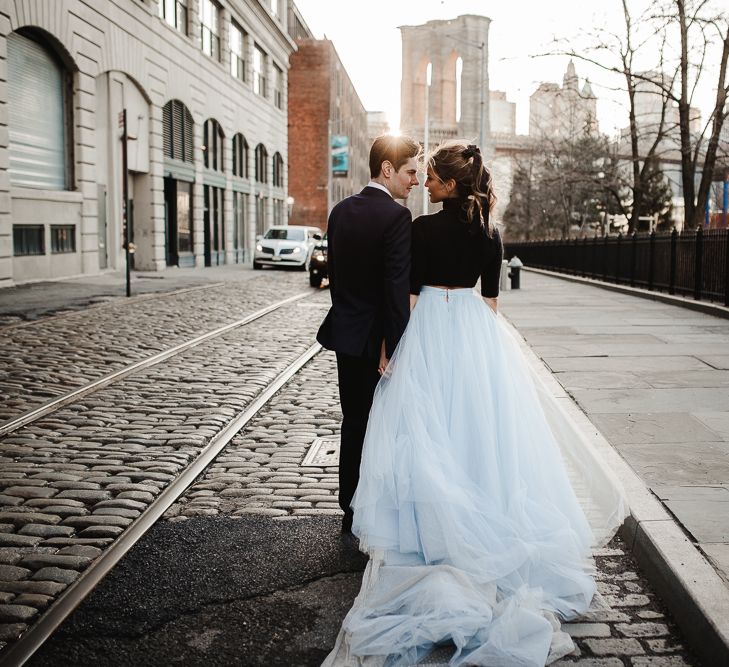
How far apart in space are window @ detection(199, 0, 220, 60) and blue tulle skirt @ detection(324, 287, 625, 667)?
3160 centimetres

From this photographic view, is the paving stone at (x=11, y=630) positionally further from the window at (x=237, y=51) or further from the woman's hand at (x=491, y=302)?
the window at (x=237, y=51)

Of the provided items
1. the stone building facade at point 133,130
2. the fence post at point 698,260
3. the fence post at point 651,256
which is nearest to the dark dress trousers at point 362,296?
the fence post at point 698,260

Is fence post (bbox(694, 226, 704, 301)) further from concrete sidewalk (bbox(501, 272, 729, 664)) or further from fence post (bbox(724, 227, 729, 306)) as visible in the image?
fence post (bbox(724, 227, 729, 306))

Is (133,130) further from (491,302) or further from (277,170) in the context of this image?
(491,302)

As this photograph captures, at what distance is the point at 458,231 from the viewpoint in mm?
3742

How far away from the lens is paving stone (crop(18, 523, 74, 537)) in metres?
4.09

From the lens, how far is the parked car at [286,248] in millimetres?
Result: 30406

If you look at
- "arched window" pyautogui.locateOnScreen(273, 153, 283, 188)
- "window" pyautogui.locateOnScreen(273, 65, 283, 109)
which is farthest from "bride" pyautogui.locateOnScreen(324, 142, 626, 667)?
"arched window" pyautogui.locateOnScreen(273, 153, 283, 188)

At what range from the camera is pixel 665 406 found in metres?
6.69

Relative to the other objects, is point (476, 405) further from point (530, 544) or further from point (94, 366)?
point (94, 366)

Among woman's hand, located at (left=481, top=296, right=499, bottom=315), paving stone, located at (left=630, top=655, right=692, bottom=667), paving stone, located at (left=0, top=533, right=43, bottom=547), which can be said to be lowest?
paving stone, located at (left=630, top=655, right=692, bottom=667)

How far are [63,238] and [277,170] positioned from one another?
27.1m

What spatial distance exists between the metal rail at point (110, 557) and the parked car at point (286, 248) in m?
24.0

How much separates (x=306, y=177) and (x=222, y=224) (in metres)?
27.8
